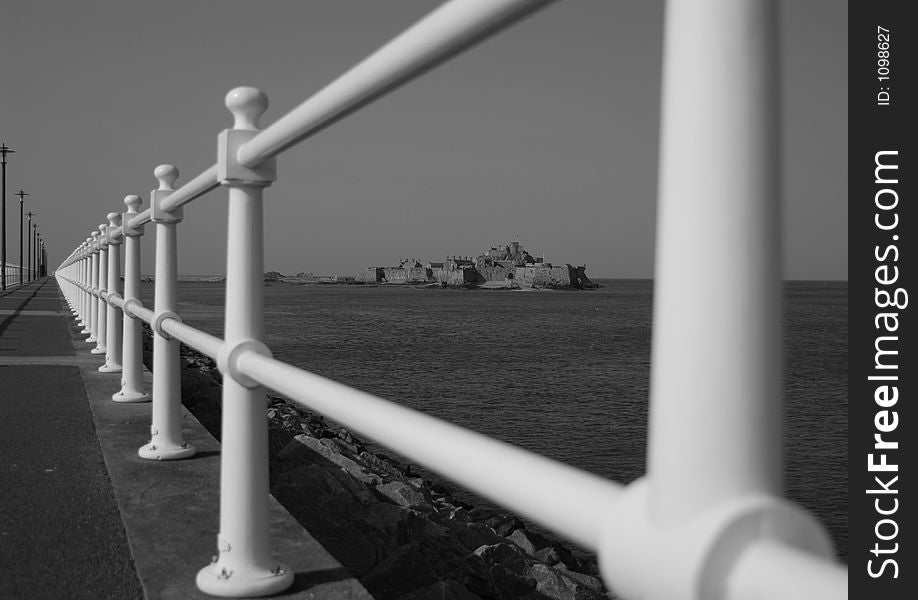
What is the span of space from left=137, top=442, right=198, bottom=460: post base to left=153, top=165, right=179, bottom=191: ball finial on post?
1.23 m

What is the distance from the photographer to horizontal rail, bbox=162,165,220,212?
9.19 feet

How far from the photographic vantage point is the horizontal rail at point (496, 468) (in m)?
0.92

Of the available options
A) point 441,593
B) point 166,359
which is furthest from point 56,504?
point 441,593

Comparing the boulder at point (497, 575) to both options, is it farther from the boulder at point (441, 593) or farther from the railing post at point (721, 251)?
the railing post at point (721, 251)

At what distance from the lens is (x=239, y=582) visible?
242 centimetres

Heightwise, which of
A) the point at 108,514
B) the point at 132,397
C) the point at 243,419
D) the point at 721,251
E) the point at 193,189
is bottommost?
the point at 108,514

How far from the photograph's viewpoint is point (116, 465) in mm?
3914

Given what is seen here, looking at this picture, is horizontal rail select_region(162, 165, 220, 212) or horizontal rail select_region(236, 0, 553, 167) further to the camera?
horizontal rail select_region(162, 165, 220, 212)

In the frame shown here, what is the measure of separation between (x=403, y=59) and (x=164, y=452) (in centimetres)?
305

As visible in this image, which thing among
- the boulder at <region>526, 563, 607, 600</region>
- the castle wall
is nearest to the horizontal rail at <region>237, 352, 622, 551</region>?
the boulder at <region>526, 563, 607, 600</region>

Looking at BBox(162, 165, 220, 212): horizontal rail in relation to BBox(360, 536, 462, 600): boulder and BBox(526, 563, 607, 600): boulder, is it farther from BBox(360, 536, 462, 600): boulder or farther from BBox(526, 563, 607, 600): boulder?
BBox(526, 563, 607, 600): boulder

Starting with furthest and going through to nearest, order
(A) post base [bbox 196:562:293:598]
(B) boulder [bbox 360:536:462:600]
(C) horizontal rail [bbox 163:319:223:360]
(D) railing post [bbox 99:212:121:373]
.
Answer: (D) railing post [bbox 99:212:121:373]
(B) boulder [bbox 360:536:462:600]
(C) horizontal rail [bbox 163:319:223:360]
(A) post base [bbox 196:562:293:598]

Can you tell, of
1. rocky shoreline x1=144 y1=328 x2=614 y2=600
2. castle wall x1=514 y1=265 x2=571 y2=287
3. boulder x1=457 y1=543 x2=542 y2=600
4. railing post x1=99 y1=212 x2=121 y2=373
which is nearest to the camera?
rocky shoreline x1=144 y1=328 x2=614 y2=600

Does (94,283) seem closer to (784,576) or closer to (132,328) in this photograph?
(132,328)
